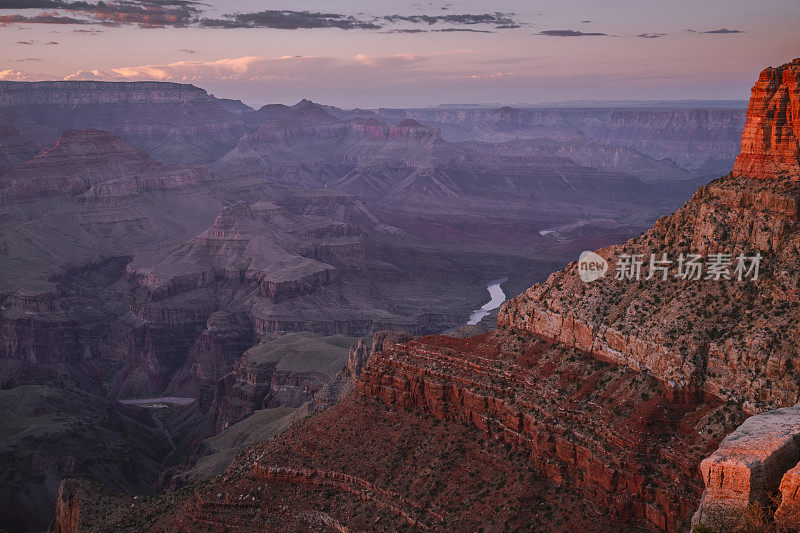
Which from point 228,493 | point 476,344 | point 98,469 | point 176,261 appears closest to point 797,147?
point 476,344

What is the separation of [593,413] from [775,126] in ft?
64.1

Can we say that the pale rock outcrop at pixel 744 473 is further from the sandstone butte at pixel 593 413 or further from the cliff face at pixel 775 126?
the cliff face at pixel 775 126

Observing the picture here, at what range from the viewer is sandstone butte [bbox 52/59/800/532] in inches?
1614

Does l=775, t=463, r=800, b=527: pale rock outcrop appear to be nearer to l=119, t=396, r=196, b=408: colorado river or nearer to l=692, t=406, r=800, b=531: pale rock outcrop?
l=692, t=406, r=800, b=531: pale rock outcrop

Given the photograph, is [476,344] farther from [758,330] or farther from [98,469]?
[98,469]

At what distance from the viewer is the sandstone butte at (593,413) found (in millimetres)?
41000

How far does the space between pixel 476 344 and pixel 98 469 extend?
6019 cm

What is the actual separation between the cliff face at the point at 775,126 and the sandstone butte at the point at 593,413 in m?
0.10

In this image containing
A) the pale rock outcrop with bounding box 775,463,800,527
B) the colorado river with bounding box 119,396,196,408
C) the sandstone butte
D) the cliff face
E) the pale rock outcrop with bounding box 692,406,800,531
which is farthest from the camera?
the colorado river with bounding box 119,396,196,408

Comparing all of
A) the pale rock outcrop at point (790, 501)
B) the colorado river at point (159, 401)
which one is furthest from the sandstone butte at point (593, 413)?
the colorado river at point (159, 401)

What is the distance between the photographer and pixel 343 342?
126 m

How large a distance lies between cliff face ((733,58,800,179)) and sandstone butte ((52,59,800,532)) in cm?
10

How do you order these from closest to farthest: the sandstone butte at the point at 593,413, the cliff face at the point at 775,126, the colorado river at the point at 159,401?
1. the sandstone butte at the point at 593,413
2. the cliff face at the point at 775,126
3. the colorado river at the point at 159,401

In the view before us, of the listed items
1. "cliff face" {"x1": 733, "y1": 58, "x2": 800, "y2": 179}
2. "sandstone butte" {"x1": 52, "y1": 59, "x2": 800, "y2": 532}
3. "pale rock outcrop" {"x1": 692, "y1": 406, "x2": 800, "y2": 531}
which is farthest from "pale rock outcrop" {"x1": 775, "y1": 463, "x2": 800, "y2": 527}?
"cliff face" {"x1": 733, "y1": 58, "x2": 800, "y2": 179}
